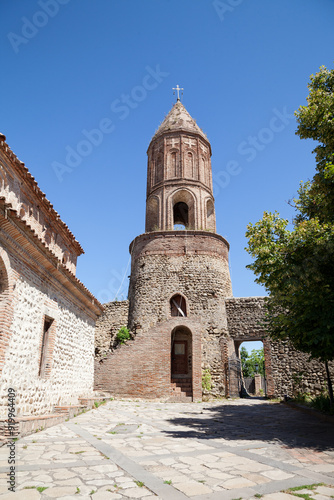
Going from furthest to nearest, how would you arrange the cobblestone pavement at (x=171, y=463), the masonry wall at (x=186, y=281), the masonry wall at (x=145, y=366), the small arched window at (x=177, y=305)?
the small arched window at (x=177, y=305), the masonry wall at (x=186, y=281), the masonry wall at (x=145, y=366), the cobblestone pavement at (x=171, y=463)

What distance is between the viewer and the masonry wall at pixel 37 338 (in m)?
6.99

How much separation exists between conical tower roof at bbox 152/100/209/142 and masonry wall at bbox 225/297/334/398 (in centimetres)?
1368

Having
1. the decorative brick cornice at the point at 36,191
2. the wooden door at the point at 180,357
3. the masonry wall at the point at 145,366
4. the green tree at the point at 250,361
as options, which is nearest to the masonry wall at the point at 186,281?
the wooden door at the point at 180,357

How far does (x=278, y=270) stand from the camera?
7.96 metres

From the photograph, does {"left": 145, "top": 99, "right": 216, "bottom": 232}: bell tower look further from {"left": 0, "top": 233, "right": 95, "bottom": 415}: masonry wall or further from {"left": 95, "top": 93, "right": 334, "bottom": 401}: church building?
{"left": 0, "top": 233, "right": 95, "bottom": 415}: masonry wall

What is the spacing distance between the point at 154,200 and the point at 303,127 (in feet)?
53.2

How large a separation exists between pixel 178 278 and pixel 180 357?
175 inches

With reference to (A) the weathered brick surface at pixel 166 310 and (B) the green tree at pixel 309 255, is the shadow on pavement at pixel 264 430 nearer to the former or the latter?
(B) the green tree at pixel 309 255

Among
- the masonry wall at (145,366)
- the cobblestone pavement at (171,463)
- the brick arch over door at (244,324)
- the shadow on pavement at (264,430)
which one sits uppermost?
the brick arch over door at (244,324)

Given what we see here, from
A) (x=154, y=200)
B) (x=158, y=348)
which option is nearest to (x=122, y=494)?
(x=158, y=348)

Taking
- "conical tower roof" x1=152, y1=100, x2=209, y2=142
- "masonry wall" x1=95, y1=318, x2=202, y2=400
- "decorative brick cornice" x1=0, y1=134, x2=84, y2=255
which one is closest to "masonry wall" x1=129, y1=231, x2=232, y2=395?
"masonry wall" x1=95, y1=318, x2=202, y2=400

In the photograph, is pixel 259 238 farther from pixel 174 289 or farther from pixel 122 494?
pixel 174 289

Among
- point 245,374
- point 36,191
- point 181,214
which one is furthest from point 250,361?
point 36,191

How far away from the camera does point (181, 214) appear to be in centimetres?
2639
